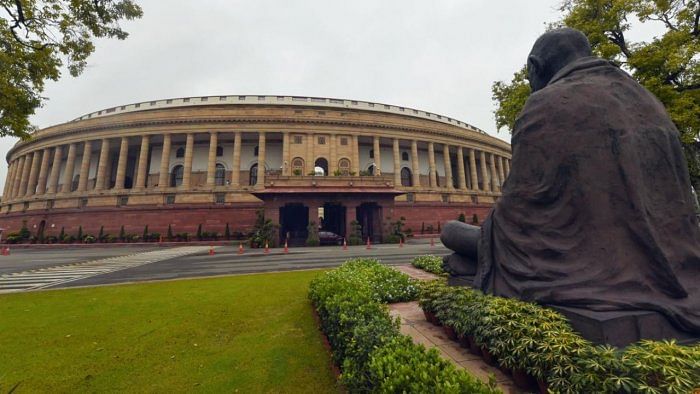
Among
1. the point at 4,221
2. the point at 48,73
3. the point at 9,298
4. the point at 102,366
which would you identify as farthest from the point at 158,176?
the point at 102,366

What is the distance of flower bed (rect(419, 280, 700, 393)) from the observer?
77.9 inches

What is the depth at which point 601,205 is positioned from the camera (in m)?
3.25

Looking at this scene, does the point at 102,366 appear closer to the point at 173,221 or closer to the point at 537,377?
the point at 537,377

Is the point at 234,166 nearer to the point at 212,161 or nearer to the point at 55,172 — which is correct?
the point at 212,161

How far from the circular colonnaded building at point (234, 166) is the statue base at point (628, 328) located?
22767 millimetres

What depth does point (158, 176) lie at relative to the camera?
1519 inches

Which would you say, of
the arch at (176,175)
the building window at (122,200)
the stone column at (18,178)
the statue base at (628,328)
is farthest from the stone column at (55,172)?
the statue base at (628,328)

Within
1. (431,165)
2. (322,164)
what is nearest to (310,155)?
(322,164)

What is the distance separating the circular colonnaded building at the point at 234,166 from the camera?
32.1 meters

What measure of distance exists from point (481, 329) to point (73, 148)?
177 ft

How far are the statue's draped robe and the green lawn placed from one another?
291 centimetres

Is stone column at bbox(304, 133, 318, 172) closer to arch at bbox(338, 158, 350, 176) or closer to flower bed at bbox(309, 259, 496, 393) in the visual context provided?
arch at bbox(338, 158, 350, 176)

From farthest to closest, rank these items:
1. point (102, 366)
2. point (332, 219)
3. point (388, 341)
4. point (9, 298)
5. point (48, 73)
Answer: point (332, 219), point (48, 73), point (9, 298), point (102, 366), point (388, 341)

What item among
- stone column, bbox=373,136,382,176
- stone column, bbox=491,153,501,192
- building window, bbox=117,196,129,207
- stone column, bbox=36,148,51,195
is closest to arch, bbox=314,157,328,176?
stone column, bbox=373,136,382,176
